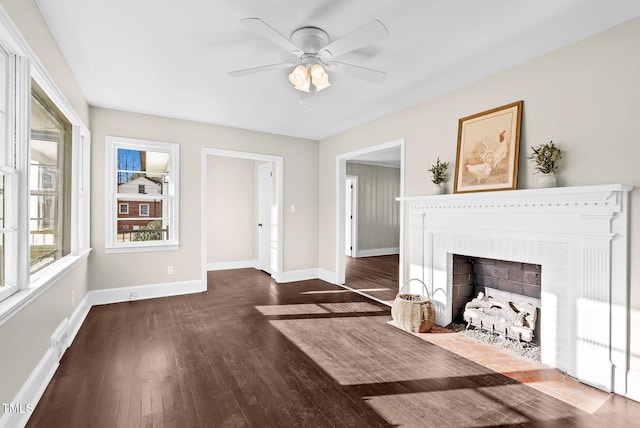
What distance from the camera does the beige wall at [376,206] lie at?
8.84 m

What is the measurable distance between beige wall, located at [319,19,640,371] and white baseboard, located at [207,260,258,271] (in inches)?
188

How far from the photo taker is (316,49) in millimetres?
2494

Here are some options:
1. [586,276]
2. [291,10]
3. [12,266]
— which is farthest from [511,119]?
[12,266]

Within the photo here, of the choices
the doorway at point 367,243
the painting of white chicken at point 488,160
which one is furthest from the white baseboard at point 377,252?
the painting of white chicken at point 488,160

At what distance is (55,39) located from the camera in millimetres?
2574

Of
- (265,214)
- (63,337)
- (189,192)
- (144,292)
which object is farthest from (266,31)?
(265,214)

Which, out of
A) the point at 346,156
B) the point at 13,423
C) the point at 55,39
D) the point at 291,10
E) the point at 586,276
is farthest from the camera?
the point at 346,156

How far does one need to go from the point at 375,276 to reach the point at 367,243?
2881mm

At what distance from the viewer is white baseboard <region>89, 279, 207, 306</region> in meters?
4.21

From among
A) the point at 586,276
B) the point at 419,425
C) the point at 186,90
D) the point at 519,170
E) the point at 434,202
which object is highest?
the point at 186,90

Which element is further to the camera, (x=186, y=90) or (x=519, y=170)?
(x=186, y=90)

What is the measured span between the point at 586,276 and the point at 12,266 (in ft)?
12.9

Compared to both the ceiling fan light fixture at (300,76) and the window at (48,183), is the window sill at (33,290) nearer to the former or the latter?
the window at (48,183)

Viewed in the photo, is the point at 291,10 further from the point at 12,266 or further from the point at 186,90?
the point at 12,266
